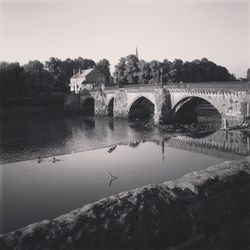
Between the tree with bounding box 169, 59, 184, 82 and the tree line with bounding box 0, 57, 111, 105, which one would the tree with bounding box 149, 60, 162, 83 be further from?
the tree line with bounding box 0, 57, 111, 105

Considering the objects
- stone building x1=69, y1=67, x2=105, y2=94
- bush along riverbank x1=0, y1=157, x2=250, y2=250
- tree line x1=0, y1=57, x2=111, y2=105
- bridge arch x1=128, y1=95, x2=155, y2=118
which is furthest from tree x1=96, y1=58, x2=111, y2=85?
bush along riverbank x1=0, y1=157, x2=250, y2=250

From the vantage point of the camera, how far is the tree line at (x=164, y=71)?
83925 millimetres

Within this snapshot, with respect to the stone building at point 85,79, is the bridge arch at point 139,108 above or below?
below

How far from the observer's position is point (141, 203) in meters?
9.95

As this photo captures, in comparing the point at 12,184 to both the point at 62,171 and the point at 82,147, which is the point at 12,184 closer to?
the point at 62,171

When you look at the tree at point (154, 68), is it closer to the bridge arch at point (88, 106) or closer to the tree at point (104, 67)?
the bridge arch at point (88, 106)

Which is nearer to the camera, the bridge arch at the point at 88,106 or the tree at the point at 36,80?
the tree at the point at 36,80

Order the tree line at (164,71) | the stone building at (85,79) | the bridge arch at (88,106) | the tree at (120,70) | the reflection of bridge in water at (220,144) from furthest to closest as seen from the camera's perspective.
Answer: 1. the stone building at (85,79)
2. the tree at (120,70)
3. the tree line at (164,71)
4. the bridge arch at (88,106)
5. the reflection of bridge in water at (220,144)

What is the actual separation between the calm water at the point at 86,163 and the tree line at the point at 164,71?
40555mm

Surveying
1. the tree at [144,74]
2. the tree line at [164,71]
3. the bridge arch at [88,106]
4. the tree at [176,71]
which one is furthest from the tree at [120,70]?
the tree at [176,71]

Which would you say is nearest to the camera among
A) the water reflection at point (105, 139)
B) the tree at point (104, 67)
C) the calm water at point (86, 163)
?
the calm water at point (86, 163)

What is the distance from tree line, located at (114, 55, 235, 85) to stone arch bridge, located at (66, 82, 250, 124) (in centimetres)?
1690

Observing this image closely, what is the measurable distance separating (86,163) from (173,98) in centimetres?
2743

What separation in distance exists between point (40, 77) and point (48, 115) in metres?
13.4
